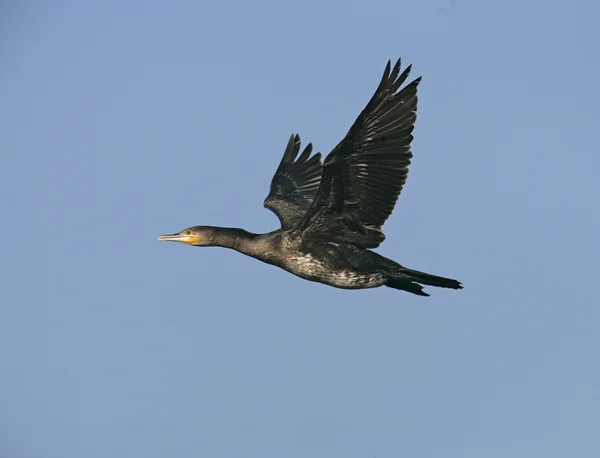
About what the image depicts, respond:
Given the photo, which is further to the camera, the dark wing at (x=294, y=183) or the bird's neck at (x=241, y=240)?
the dark wing at (x=294, y=183)

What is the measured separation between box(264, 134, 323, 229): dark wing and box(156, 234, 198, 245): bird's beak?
2.19 meters

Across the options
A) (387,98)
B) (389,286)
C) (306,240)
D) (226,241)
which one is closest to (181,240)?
(226,241)

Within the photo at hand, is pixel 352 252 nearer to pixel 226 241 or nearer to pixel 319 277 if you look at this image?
pixel 319 277

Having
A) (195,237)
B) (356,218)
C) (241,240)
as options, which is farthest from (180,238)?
(356,218)

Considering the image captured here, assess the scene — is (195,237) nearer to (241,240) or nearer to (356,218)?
(241,240)

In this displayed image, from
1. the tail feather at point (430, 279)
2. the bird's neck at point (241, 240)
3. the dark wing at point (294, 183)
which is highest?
the dark wing at point (294, 183)

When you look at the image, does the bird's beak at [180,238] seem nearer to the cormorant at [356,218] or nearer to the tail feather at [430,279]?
the cormorant at [356,218]

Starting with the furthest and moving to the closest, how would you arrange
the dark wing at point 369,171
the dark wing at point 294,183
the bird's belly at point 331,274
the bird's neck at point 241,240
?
the dark wing at point 294,183 → the bird's neck at point 241,240 → the bird's belly at point 331,274 → the dark wing at point 369,171

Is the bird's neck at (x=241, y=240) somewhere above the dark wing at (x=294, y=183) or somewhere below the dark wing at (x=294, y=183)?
below

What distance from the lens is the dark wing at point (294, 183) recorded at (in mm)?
18969

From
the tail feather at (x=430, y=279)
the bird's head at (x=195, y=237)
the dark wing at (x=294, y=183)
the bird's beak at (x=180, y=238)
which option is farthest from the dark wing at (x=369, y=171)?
the dark wing at (x=294, y=183)

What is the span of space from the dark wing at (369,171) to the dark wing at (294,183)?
121 inches

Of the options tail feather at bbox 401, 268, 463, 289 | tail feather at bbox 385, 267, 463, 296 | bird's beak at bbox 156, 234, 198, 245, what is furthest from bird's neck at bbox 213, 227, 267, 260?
tail feather at bbox 401, 268, 463, 289

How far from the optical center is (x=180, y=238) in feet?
55.5
